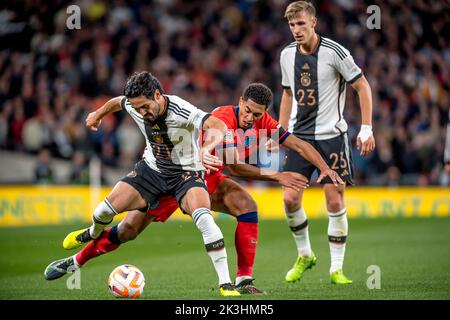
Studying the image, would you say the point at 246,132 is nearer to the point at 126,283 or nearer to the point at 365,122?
the point at 365,122

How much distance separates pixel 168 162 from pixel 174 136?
260 mm

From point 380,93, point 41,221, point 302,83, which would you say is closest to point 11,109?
point 41,221

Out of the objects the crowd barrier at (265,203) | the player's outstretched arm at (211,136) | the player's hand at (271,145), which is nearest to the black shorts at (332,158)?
the player's hand at (271,145)

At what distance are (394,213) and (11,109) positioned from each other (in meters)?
8.66

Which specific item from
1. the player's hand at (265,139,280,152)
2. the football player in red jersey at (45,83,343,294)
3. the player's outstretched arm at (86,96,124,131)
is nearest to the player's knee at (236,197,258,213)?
the football player in red jersey at (45,83,343,294)

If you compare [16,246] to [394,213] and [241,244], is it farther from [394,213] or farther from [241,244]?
[394,213]

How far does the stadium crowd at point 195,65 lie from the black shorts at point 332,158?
9.48 meters

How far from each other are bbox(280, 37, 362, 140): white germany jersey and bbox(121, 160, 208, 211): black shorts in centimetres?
145

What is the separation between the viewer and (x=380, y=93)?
19.7m

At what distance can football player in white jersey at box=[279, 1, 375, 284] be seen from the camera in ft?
26.5

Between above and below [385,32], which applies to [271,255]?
below

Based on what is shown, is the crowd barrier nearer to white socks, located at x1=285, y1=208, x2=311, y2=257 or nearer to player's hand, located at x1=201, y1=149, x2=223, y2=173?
white socks, located at x1=285, y1=208, x2=311, y2=257

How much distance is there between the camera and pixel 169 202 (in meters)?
7.64
